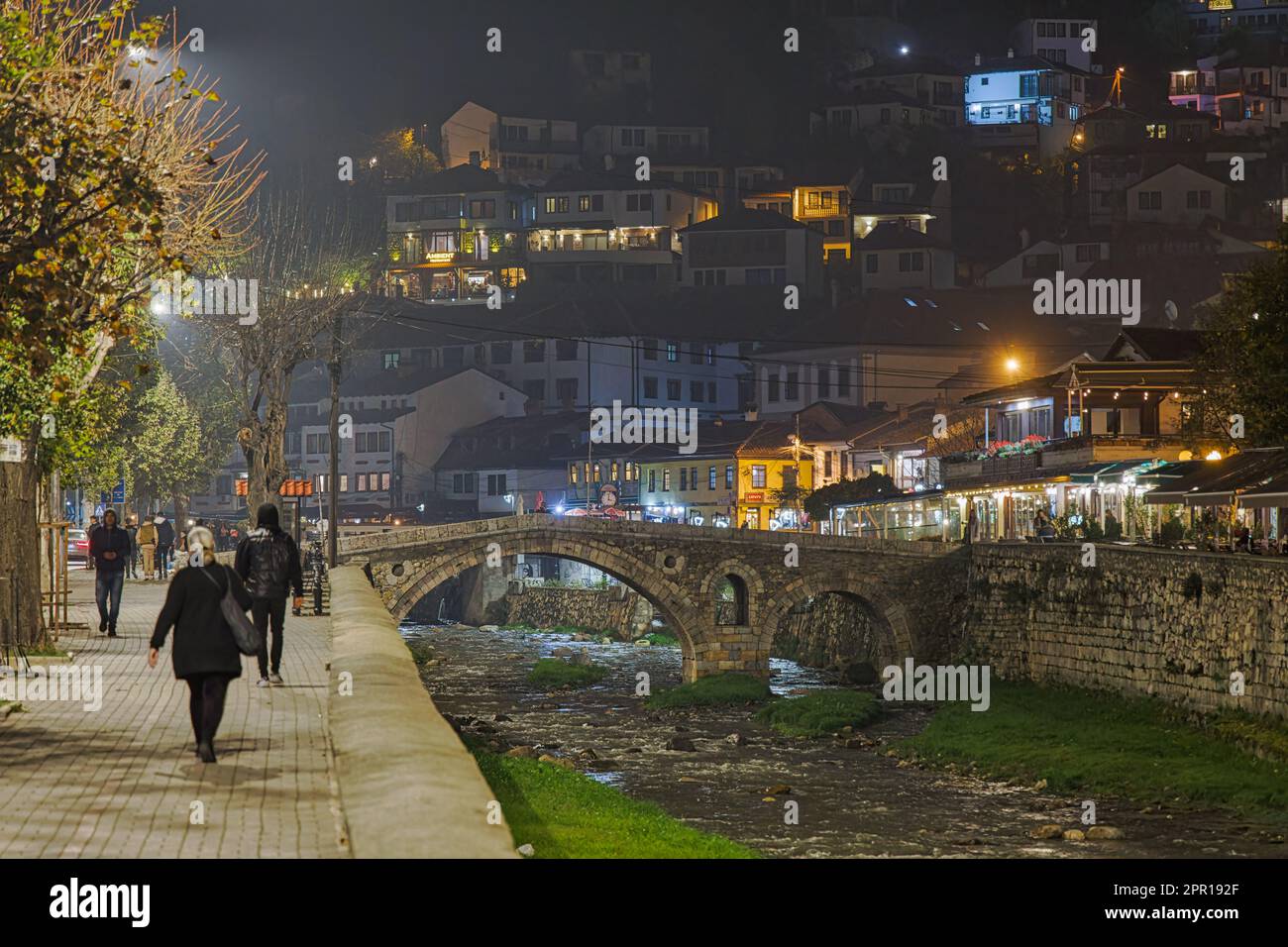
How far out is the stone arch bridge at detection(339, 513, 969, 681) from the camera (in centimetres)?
5912

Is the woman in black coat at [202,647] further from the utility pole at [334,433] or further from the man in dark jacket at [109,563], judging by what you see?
the utility pole at [334,433]

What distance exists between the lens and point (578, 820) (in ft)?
69.9

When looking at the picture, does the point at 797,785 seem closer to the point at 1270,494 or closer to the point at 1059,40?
the point at 1270,494

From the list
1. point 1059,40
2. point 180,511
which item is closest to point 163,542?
point 180,511

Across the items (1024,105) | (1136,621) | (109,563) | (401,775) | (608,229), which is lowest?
(1136,621)

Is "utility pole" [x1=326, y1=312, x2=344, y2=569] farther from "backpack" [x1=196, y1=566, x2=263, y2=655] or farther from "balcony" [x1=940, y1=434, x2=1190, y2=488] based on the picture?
"balcony" [x1=940, y1=434, x2=1190, y2=488]

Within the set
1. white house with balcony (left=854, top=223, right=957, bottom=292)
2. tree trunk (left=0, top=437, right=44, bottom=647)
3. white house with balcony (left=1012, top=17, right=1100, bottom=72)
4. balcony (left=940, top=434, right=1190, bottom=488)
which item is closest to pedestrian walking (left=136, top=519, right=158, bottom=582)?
tree trunk (left=0, top=437, right=44, bottom=647)

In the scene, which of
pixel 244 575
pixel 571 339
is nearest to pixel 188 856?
pixel 244 575

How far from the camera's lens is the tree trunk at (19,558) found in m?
22.2

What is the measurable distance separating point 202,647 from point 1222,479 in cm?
3180

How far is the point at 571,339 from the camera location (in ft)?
333

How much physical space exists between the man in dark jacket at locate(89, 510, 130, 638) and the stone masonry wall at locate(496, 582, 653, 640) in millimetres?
49412
